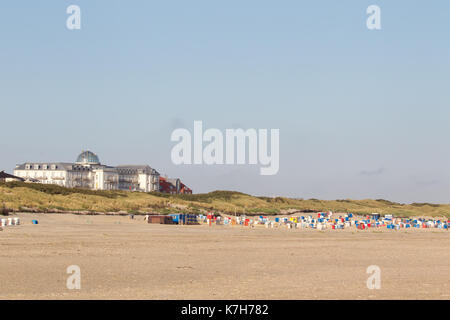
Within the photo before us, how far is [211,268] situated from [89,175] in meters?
118

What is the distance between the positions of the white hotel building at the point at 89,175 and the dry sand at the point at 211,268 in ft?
337

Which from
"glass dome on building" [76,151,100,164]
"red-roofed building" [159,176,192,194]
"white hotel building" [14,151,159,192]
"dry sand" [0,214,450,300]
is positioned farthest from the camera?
"red-roofed building" [159,176,192,194]

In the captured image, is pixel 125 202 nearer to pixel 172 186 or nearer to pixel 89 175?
pixel 89 175

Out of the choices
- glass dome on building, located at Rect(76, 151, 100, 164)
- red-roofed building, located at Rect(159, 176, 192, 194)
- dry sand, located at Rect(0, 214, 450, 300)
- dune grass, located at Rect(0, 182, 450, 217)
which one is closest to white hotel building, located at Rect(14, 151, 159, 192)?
glass dome on building, located at Rect(76, 151, 100, 164)

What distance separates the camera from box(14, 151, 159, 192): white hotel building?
13225 centimetres

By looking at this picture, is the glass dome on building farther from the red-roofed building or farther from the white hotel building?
the red-roofed building

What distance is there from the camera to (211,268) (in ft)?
64.0

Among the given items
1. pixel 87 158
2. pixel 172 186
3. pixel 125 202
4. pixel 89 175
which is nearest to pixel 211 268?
pixel 125 202

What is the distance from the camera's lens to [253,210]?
256ft

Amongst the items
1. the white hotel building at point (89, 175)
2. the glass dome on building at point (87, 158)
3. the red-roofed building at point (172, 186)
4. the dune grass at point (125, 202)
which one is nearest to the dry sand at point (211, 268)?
the dune grass at point (125, 202)

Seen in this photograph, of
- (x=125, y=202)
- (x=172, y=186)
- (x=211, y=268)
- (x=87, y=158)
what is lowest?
(x=211, y=268)

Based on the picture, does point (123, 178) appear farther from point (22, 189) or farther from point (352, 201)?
point (22, 189)

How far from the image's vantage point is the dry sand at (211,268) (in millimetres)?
14734

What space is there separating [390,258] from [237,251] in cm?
561
